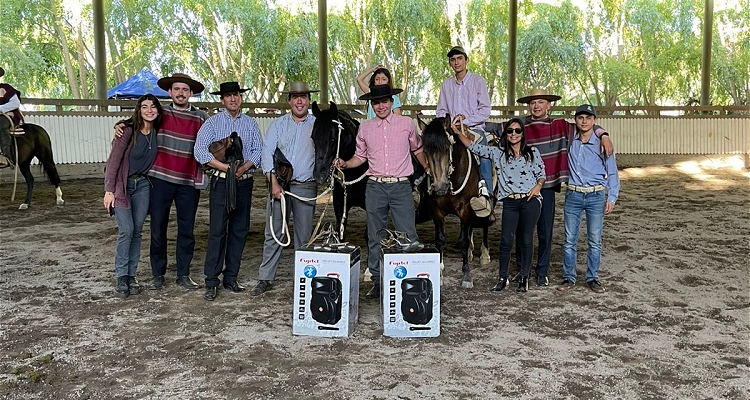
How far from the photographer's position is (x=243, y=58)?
16.4 meters

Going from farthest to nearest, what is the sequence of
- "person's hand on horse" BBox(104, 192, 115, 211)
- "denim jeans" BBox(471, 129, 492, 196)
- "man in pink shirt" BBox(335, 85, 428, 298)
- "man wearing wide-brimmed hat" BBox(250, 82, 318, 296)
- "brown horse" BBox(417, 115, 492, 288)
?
"denim jeans" BBox(471, 129, 492, 196)
"brown horse" BBox(417, 115, 492, 288)
"man wearing wide-brimmed hat" BBox(250, 82, 318, 296)
"person's hand on horse" BBox(104, 192, 115, 211)
"man in pink shirt" BBox(335, 85, 428, 298)

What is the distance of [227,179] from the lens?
463 centimetres

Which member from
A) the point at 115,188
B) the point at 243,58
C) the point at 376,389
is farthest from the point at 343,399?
the point at 243,58

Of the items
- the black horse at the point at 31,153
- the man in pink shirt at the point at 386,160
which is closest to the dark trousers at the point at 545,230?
the man in pink shirt at the point at 386,160

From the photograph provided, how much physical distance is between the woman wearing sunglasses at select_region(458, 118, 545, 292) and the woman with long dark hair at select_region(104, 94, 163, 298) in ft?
7.90

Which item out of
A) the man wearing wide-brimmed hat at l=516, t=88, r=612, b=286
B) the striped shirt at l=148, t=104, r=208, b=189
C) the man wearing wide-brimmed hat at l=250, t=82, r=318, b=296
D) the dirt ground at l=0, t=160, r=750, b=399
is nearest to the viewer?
the dirt ground at l=0, t=160, r=750, b=399

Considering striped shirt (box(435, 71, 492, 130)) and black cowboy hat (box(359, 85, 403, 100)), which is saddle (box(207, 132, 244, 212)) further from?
striped shirt (box(435, 71, 492, 130))

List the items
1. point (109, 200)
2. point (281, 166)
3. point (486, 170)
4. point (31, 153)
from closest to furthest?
point (109, 200), point (281, 166), point (486, 170), point (31, 153)

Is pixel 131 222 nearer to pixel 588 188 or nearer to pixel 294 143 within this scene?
pixel 294 143

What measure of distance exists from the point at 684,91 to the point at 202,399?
17.7 metres

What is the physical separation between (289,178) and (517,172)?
1.74 meters

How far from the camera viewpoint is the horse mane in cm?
461

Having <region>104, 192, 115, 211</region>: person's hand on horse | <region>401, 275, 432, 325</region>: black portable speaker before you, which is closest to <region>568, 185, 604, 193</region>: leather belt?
<region>401, 275, 432, 325</region>: black portable speaker

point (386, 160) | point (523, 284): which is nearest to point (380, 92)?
point (386, 160)
